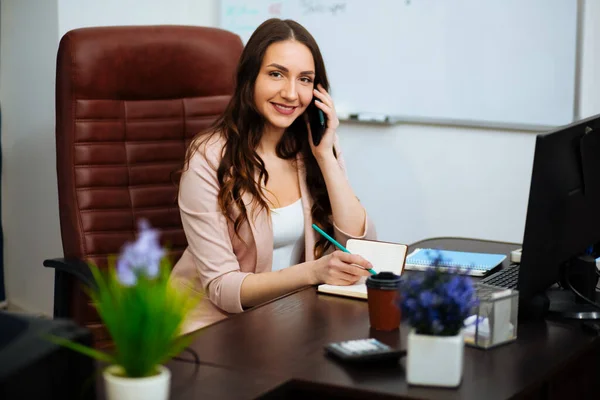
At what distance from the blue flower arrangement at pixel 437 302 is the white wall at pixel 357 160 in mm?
1706

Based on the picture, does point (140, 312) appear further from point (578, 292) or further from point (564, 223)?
point (578, 292)

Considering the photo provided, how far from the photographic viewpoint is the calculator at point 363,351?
4.50ft

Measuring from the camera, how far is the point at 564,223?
1640mm

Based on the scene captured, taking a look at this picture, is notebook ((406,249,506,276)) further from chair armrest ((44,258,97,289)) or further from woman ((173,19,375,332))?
chair armrest ((44,258,97,289))

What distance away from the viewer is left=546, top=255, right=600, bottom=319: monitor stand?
5.55 ft

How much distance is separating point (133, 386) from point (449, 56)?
85.2 inches

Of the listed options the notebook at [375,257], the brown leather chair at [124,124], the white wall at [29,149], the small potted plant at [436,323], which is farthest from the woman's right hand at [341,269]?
the white wall at [29,149]

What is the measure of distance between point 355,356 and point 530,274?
0.41m

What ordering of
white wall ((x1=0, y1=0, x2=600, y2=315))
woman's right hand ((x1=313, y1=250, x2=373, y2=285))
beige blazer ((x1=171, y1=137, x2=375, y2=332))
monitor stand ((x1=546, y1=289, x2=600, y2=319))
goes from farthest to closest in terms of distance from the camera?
white wall ((x1=0, y1=0, x2=600, y2=315))
beige blazer ((x1=171, y1=137, x2=375, y2=332))
woman's right hand ((x1=313, y1=250, x2=373, y2=285))
monitor stand ((x1=546, y1=289, x2=600, y2=319))

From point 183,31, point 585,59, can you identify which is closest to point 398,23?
point 585,59

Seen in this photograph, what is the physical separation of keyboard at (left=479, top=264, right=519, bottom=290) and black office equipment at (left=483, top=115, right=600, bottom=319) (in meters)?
0.08

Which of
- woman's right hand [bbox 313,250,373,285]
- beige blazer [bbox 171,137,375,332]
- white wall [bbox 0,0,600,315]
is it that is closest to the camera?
woman's right hand [bbox 313,250,373,285]

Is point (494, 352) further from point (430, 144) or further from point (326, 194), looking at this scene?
point (430, 144)

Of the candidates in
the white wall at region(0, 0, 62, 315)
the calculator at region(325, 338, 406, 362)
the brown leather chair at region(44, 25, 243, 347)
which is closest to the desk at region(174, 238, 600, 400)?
the calculator at region(325, 338, 406, 362)
